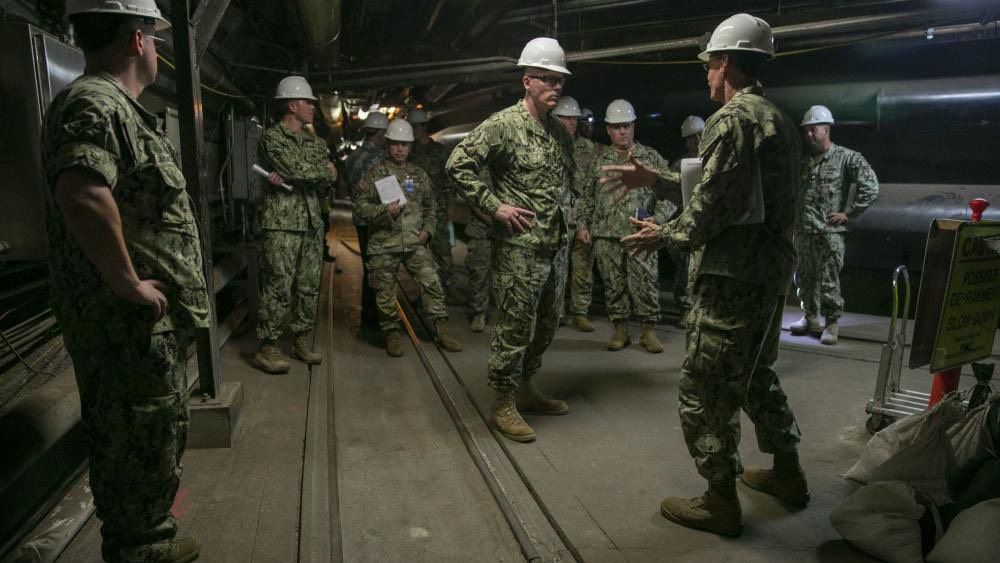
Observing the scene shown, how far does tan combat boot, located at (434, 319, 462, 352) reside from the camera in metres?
5.10

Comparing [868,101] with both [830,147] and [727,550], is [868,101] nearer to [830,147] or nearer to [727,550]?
[830,147]

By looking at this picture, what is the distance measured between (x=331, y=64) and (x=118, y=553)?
541 cm

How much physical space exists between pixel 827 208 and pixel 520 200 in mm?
3453

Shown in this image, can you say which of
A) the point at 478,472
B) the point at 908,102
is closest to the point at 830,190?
the point at 908,102

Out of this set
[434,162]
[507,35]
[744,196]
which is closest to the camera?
[744,196]

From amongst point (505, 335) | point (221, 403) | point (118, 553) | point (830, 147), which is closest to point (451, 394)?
point (505, 335)

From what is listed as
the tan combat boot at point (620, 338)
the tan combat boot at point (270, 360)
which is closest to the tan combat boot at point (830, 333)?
the tan combat boot at point (620, 338)

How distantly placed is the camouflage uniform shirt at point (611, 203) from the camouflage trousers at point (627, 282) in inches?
5.3

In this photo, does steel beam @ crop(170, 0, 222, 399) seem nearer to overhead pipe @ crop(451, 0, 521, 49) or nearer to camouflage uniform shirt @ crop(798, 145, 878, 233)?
overhead pipe @ crop(451, 0, 521, 49)

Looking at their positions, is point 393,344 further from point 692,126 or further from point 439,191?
point 692,126

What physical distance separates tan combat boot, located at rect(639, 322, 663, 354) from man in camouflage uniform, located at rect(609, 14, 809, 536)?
2.63 meters

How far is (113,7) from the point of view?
1849 mm

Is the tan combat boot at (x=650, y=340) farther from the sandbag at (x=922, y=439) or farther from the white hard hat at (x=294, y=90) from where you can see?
the white hard hat at (x=294, y=90)

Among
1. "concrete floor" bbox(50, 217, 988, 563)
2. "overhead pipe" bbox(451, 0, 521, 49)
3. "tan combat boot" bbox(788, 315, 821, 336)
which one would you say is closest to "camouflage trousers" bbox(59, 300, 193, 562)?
"concrete floor" bbox(50, 217, 988, 563)
